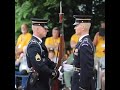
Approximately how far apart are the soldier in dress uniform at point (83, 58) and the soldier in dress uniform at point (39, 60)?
25cm

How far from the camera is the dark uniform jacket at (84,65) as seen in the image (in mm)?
3309

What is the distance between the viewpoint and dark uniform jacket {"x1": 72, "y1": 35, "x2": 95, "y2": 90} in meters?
3.31

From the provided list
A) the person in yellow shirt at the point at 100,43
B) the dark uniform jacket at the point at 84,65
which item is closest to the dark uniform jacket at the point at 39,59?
the dark uniform jacket at the point at 84,65

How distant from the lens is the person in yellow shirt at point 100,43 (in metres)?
3.25

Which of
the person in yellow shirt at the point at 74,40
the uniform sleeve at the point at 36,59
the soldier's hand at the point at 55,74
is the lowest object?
the soldier's hand at the point at 55,74

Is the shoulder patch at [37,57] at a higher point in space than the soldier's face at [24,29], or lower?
lower

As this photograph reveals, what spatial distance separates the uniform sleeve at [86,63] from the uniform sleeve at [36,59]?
0.40 meters

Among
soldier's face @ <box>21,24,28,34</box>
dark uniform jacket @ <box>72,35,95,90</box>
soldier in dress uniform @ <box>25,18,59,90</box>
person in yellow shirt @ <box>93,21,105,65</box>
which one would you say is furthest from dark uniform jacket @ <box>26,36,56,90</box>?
person in yellow shirt @ <box>93,21,105,65</box>

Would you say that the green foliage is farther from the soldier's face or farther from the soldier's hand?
the soldier's hand

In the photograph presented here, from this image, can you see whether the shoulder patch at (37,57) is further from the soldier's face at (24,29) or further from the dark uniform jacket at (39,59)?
the soldier's face at (24,29)

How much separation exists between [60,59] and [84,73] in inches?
12.2

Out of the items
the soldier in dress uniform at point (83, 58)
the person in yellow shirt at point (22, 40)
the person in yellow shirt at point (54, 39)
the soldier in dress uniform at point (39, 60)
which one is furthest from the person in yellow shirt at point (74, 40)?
the person in yellow shirt at point (22, 40)

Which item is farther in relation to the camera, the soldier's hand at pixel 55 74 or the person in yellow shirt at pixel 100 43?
the soldier's hand at pixel 55 74
